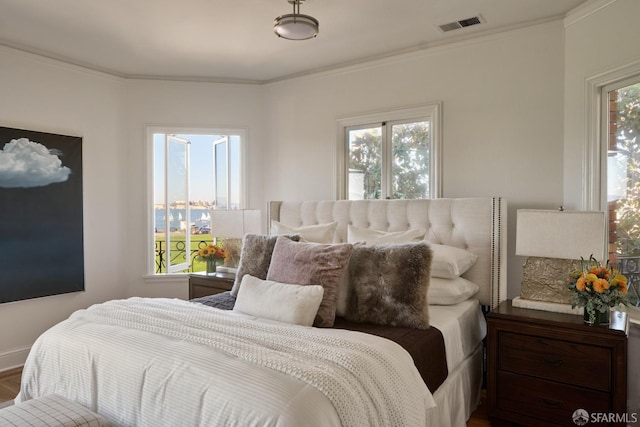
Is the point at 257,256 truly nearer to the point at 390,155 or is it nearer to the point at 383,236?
the point at 383,236

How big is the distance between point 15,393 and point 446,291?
3185 mm

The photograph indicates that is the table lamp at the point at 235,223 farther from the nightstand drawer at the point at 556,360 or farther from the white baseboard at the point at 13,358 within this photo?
the nightstand drawer at the point at 556,360

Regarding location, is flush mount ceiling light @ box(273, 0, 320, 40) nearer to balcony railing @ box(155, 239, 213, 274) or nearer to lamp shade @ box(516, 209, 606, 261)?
lamp shade @ box(516, 209, 606, 261)

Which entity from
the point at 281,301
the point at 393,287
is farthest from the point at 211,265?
the point at 393,287

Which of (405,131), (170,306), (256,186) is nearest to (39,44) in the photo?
(256,186)

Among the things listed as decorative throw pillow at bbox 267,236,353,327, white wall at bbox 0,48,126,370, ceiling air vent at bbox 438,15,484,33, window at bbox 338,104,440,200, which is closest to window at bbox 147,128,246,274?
white wall at bbox 0,48,126,370

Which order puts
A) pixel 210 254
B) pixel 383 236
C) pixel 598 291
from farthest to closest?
pixel 210 254 → pixel 383 236 → pixel 598 291

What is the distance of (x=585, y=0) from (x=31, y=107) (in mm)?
4345

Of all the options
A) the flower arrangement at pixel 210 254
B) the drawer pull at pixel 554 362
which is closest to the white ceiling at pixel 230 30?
the flower arrangement at pixel 210 254

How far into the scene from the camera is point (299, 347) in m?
1.70

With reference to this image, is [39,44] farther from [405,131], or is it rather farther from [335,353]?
[335,353]

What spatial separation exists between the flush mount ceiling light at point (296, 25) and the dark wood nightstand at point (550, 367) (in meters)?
2.08

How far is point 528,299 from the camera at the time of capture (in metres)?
2.61

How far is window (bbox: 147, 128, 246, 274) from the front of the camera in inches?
177
